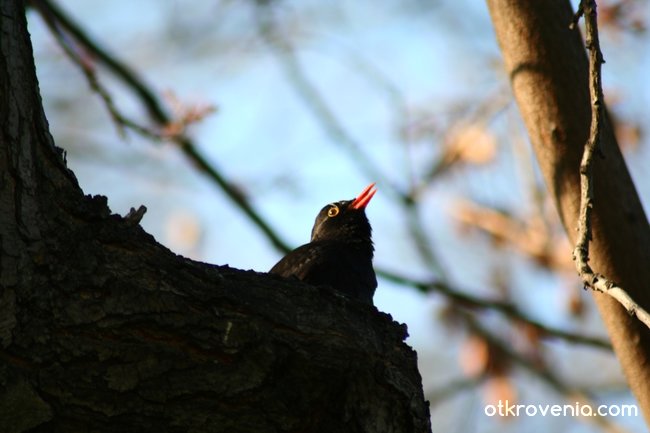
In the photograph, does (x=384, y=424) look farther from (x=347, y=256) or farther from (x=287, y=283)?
(x=347, y=256)

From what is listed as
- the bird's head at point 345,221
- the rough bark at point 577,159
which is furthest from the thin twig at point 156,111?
the rough bark at point 577,159

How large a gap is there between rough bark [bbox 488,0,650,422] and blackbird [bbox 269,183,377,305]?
1.14 metres

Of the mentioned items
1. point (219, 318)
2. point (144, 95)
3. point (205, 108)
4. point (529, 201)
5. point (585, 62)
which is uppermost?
point (529, 201)

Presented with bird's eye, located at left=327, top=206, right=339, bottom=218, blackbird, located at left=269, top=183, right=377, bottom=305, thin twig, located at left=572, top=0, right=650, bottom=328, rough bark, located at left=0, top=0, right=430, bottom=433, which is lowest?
rough bark, located at left=0, top=0, right=430, bottom=433

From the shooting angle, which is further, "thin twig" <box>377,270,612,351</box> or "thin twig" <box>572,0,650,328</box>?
"thin twig" <box>377,270,612,351</box>

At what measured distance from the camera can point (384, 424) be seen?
2.61m

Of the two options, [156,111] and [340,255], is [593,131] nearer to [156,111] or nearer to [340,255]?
[340,255]

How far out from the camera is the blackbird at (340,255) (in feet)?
15.2

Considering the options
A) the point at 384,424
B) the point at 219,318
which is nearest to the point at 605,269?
the point at 384,424

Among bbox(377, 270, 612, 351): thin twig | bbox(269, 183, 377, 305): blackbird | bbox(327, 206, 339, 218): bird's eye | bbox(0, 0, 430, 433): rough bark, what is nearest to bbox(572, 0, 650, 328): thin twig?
bbox(0, 0, 430, 433): rough bark

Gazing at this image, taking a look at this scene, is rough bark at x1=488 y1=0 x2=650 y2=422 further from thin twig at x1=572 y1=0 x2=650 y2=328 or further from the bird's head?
the bird's head

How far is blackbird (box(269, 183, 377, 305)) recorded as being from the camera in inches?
182

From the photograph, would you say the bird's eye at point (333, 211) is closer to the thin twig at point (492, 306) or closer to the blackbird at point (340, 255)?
the blackbird at point (340, 255)

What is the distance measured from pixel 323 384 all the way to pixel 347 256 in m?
2.35
